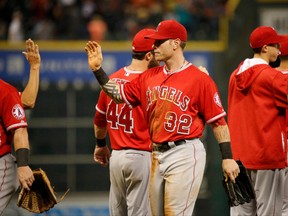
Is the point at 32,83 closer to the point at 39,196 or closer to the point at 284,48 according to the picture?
the point at 39,196

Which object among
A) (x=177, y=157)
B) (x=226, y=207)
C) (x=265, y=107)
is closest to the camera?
(x=177, y=157)

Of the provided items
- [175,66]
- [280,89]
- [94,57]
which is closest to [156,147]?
[175,66]

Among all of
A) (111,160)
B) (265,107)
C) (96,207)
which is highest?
(265,107)

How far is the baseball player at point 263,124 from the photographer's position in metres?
8.23

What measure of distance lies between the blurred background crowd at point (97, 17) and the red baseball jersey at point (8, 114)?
8017mm

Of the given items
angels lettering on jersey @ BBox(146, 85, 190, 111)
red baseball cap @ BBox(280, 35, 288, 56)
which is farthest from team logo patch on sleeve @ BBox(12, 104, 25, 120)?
red baseball cap @ BBox(280, 35, 288, 56)

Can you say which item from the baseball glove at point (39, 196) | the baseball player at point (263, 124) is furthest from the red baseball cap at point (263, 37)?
the baseball glove at point (39, 196)

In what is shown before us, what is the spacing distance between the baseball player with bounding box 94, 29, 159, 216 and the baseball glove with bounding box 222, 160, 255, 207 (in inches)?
43.0

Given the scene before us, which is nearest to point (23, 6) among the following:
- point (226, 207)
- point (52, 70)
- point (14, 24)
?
point (14, 24)

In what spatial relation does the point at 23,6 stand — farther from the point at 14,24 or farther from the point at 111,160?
the point at 111,160

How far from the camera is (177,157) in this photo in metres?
7.46

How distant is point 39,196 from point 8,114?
95 cm

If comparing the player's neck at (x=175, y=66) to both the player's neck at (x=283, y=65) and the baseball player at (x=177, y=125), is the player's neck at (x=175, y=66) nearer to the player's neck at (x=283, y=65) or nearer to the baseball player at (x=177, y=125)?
the baseball player at (x=177, y=125)

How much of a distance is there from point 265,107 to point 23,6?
32.7ft
